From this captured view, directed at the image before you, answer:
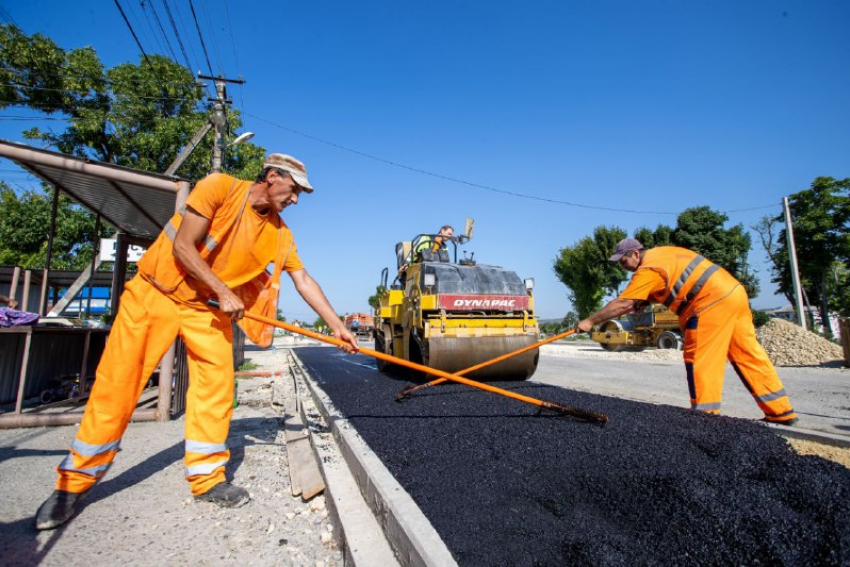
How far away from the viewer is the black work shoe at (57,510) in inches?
78.0

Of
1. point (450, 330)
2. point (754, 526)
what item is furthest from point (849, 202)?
point (754, 526)

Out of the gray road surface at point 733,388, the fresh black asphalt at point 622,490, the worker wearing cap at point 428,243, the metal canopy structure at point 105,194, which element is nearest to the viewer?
the fresh black asphalt at point 622,490

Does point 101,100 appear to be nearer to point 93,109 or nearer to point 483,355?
point 93,109

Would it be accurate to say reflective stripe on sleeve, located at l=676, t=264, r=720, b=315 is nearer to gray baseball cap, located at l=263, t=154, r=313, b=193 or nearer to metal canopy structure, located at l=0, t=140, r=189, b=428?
gray baseball cap, located at l=263, t=154, r=313, b=193

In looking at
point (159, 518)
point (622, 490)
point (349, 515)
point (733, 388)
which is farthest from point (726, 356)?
point (733, 388)

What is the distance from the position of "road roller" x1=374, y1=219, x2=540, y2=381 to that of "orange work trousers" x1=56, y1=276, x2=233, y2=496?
3.15m

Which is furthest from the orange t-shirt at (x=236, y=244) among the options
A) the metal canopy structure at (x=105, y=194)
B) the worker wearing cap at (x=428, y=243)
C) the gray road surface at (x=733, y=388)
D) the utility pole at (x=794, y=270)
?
the utility pole at (x=794, y=270)

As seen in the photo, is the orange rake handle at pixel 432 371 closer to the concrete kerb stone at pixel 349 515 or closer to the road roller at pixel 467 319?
the concrete kerb stone at pixel 349 515

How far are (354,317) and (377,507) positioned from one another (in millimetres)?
31163

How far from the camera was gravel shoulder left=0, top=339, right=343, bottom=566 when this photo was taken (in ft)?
5.93

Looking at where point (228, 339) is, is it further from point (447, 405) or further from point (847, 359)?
point (847, 359)

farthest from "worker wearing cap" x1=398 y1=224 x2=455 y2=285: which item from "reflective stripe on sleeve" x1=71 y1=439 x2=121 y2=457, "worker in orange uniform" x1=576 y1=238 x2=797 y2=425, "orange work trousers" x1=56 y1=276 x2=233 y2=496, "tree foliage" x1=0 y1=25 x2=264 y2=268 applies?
"tree foliage" x1=0 y1=25 x2=264 y2=268

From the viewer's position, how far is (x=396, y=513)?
1.68 m

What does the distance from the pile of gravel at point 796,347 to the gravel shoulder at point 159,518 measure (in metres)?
12.0
